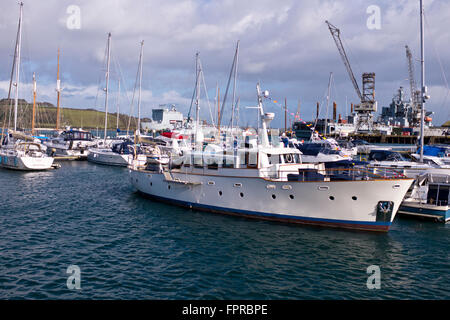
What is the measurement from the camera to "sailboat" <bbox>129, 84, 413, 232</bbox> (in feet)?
67.1

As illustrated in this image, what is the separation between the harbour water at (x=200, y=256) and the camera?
13.8 m

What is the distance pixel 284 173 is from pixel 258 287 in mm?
10503

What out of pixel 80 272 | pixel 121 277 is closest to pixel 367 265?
pixel 121 277

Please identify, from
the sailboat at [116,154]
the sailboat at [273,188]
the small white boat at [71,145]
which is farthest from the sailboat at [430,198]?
the small white boat at [71,145]

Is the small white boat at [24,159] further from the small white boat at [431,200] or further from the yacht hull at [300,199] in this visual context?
the small white boat at [431,200]

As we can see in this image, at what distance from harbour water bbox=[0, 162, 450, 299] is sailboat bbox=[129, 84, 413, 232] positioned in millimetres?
861

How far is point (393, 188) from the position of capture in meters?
19.9

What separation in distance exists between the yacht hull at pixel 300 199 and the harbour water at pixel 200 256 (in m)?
0.71

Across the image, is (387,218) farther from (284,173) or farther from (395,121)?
(395,121)

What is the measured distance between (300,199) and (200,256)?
7.79 m

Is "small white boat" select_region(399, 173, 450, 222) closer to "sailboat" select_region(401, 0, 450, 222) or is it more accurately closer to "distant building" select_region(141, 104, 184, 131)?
"sailboat" select_region(401, 0, 450, 222)

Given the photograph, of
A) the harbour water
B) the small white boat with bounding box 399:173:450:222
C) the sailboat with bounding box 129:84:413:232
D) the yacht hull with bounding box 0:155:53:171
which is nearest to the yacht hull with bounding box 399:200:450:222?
the small white boat with bounding box 399:173:450:222
